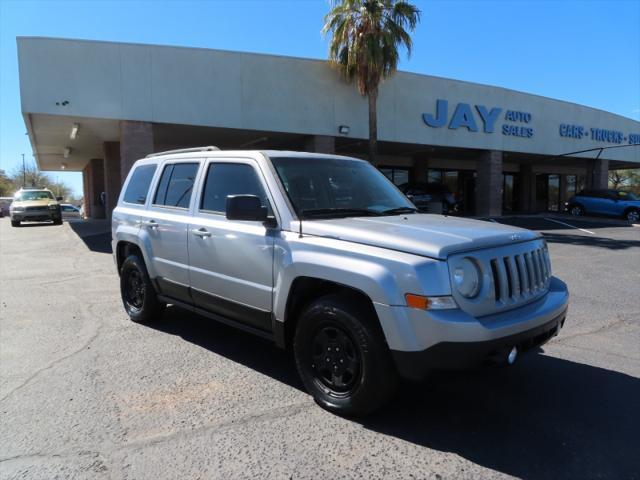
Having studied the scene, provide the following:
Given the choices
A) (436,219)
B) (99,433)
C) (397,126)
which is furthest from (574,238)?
(99,433)

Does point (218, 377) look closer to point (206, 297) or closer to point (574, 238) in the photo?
point (206, 297)

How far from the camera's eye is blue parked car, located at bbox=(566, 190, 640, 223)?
2223 cm

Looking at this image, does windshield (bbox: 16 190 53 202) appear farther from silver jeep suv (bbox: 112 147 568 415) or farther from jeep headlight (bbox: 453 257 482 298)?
jeep headlight (bbox: 453 257 482 298)

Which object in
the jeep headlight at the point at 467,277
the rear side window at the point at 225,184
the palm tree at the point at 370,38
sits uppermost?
the palm tree at the point at 370,38

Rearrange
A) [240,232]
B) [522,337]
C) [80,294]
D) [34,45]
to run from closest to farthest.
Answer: [522,337] < [240,232] < [80,294] < [34,45]

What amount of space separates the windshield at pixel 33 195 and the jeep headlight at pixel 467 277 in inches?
939

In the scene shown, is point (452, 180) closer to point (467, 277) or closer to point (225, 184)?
point (225, 184)

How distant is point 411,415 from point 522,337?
0.95 m

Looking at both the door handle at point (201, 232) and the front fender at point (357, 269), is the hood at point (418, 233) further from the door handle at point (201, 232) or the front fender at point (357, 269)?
the door handle at point (201, 232)

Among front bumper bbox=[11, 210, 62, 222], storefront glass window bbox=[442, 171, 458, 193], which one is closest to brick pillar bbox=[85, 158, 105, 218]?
Result: front bumper bbox=[11, 210, 62, 222]

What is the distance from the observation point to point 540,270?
12.0 feet

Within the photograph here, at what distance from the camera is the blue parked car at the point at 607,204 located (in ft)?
72.9

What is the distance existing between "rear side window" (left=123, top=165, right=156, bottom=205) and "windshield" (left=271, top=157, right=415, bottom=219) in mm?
2224

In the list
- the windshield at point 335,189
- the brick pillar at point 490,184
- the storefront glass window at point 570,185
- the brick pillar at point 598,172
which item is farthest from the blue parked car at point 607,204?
the windshield at point 335,189
